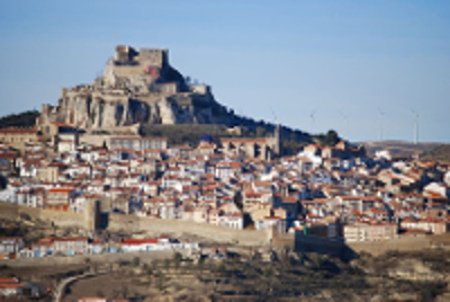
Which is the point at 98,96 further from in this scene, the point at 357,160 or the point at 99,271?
the point at 99,271

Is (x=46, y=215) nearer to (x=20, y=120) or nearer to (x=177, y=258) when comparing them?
(x=177, y=258)

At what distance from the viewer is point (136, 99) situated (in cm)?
8419

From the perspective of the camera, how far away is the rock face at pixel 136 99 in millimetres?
82875

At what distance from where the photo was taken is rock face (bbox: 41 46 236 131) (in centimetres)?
8288

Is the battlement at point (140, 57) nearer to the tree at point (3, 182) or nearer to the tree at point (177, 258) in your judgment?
the tree at point (3, 182)

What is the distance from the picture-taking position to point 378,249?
6216 cm

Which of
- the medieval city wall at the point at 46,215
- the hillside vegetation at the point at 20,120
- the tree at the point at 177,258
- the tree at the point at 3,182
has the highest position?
the hillside vegetation at the point at 20,120

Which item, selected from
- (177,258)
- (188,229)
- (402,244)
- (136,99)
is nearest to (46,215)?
(188,229)

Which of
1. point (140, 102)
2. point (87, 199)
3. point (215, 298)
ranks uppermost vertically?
point (140, 102)

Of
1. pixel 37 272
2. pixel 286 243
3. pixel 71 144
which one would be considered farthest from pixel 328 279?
pixel 71 144

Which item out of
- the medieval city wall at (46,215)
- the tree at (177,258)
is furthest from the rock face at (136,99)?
the tree at (177,258)

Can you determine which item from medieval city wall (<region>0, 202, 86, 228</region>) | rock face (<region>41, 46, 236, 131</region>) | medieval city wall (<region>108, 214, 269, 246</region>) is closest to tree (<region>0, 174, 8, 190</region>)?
medieval city wall (<region>0, 202, 86, 228</region>)

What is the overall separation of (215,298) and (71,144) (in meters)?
29.5

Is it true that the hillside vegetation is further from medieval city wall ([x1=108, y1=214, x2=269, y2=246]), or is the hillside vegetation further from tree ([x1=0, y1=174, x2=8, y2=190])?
medieval city wall ([x1=108, y1=214, x2=269, y2=246])
